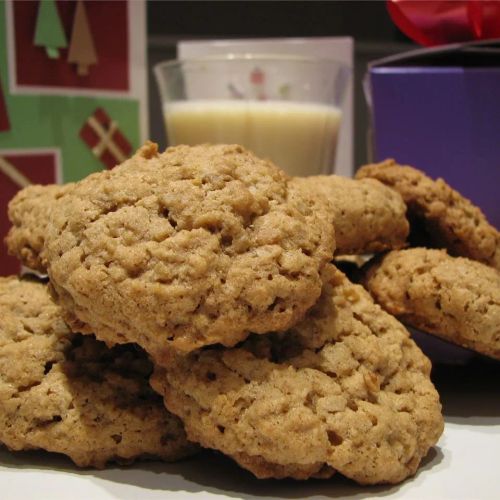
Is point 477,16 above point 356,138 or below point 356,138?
above

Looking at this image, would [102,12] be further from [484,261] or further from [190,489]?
[190,489]

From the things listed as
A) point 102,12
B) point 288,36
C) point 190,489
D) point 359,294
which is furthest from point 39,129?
point 288,36

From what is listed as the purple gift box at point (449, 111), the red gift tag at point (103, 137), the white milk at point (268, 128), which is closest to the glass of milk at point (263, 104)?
the white milk at point (268, 128)

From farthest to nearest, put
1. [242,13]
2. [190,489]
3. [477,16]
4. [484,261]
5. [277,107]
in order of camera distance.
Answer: [242,13], [277,107], [477,16], [484,261], [190,489]

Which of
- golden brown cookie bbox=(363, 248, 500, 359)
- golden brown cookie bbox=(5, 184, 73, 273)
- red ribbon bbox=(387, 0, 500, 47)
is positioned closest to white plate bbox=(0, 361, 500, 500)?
golden brown cookie bbox=(363, 248, 500, 359)

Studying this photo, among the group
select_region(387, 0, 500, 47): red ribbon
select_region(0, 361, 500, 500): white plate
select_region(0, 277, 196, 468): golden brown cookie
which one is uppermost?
select_region(387, 0, 500, 47): red ribbon

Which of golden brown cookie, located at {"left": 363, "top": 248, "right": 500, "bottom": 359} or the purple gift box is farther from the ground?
the purple gift box

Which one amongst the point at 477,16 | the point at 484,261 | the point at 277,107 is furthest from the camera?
the point at 277,107

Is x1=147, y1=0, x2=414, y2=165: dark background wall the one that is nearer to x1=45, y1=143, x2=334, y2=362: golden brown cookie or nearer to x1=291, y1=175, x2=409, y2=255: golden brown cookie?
x1=291, y1=175, x2=409, y2=255: golden brown cookie
